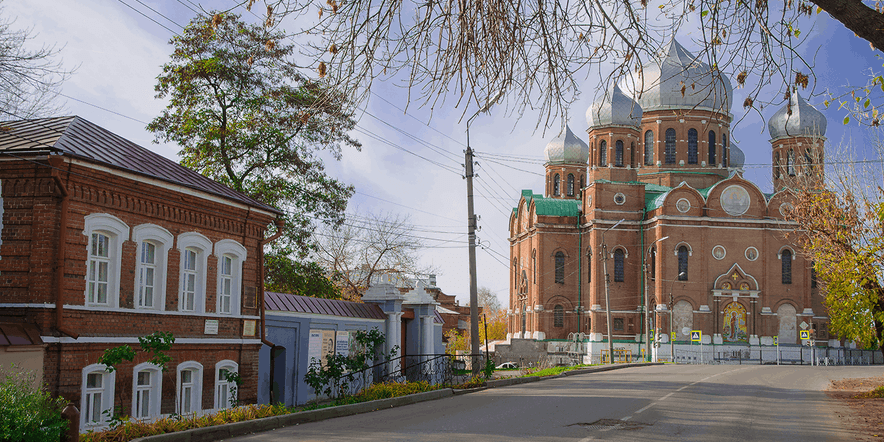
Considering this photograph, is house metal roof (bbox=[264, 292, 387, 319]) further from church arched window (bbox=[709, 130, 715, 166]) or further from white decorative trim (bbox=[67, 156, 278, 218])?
church arched window (bbox=[709, 130, 715, 166])

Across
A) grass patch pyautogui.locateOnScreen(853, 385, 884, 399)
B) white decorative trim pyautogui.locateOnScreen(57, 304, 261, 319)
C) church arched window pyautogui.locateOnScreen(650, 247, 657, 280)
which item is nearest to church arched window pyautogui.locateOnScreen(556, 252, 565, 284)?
church arched window pyautogui.locateOnScreen(650, 247, 657, 280)

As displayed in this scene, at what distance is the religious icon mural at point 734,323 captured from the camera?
5609cm

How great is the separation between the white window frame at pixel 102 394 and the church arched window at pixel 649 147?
54205mm

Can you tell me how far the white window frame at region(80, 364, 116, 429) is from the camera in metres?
13.3

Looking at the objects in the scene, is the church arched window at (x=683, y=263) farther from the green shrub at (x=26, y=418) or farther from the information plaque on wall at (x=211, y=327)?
the green shrub at (x=26, y=418)

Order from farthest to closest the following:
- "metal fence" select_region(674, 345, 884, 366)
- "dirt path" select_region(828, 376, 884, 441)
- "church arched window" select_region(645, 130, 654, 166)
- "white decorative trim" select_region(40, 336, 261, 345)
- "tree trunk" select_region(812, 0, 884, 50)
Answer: "church arched window" select_region(645, 130, 654, 166) → "metal fence" select_region(674, 345, 884, 366) → "dirt path" select_region(828, 376, 884, 441) → "white decorative trim" select_region(40, 336, 261, 345) → "tree trunk" select_region(812, 0, 884, 50)

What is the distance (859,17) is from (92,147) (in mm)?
12442

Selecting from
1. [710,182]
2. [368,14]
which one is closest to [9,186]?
[368,14]

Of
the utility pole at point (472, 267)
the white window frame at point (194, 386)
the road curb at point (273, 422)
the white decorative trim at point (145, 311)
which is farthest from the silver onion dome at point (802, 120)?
the white window frame at point (194, 386)

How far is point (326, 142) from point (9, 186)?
51.6 ft

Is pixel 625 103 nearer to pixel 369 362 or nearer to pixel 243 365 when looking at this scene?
pixel 369 362

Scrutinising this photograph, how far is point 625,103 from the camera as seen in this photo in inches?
2411

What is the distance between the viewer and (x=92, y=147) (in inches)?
575

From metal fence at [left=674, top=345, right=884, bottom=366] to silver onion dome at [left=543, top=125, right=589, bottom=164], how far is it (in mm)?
23623
